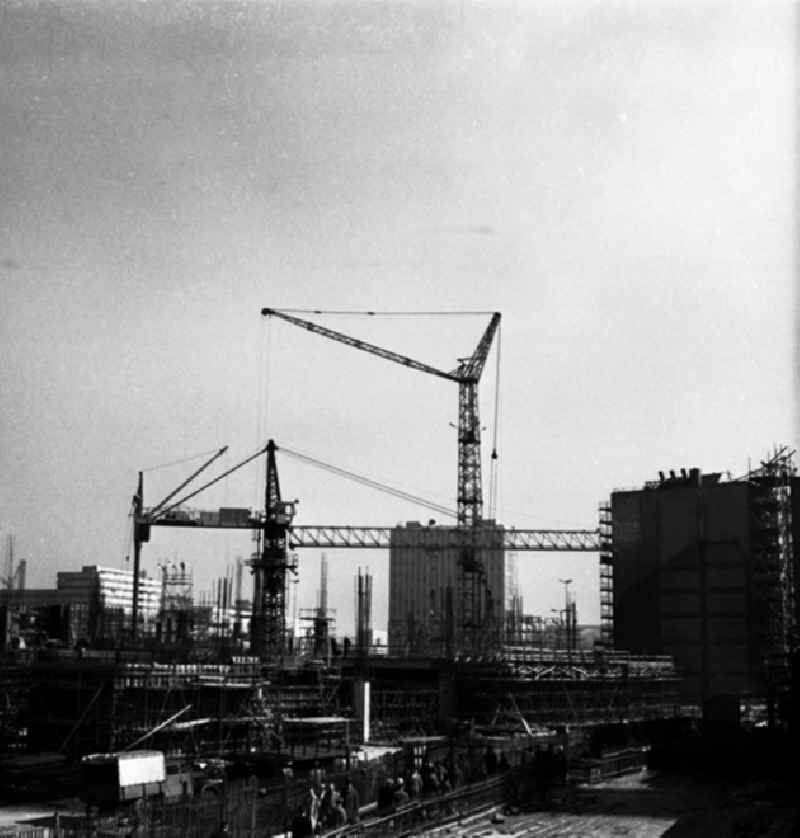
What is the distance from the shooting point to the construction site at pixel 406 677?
35.8 meters

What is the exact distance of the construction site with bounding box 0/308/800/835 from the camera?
117 ft

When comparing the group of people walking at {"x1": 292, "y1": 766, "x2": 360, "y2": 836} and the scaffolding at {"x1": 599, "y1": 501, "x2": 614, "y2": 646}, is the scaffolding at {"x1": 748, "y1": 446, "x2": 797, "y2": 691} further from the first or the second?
the group of people walking at {"x1": 292, "y1": 766, "x2": 360, "y2": 836}

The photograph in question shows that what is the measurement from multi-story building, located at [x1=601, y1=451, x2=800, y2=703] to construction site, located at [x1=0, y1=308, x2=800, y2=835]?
0.15 m

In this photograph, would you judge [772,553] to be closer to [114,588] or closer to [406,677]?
[406,677]

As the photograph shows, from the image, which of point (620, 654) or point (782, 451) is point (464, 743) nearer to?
point (620, 654)

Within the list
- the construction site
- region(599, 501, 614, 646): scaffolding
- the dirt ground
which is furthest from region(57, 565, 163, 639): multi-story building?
the dirt ground

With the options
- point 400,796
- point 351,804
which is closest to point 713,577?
point 400,796

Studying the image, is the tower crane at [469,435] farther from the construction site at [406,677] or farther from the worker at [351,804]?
the worker at [351,804]

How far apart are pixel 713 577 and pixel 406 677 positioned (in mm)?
32024

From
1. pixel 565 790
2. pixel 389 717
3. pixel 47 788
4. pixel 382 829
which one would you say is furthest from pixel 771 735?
pixel 47 788

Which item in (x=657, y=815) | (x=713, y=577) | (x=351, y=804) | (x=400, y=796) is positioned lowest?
(x=657, y=815)

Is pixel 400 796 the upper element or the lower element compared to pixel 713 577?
lower

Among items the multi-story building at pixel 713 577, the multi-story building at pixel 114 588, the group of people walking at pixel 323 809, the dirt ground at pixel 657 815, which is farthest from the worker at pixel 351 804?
the multi-story building at pixel 114 588

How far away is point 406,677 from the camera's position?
65.8 m
